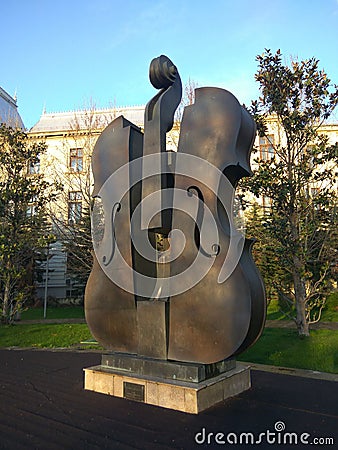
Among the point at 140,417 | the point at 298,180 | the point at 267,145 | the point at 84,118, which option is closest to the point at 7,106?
the point at 84,118

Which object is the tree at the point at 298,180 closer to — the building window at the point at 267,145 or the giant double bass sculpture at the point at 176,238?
the building window at the point at 267,145

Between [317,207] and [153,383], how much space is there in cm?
711

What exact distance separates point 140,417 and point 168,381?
1.57 feet

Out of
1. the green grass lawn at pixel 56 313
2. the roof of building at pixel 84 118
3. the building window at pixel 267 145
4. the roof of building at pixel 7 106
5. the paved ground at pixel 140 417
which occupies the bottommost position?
the green grass lawn at pixel 56 313

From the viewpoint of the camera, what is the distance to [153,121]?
473 cm

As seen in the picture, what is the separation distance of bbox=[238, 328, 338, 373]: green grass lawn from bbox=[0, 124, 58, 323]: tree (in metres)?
7.47

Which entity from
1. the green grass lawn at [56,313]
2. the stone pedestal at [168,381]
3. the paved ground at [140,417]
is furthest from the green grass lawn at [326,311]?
the stone pedestal at [168,381]

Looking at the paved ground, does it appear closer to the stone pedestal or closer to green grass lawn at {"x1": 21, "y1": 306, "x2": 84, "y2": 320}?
the stone pedestal

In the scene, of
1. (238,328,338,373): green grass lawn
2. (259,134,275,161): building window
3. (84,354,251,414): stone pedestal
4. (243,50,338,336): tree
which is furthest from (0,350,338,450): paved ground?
(259,134,275,161): building window

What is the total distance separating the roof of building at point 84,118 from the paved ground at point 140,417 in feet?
39.9

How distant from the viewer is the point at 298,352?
7305mm

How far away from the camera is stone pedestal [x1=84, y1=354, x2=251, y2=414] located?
3797 mm

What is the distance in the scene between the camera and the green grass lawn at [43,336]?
9.19 m

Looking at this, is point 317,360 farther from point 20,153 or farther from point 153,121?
point 20,153
